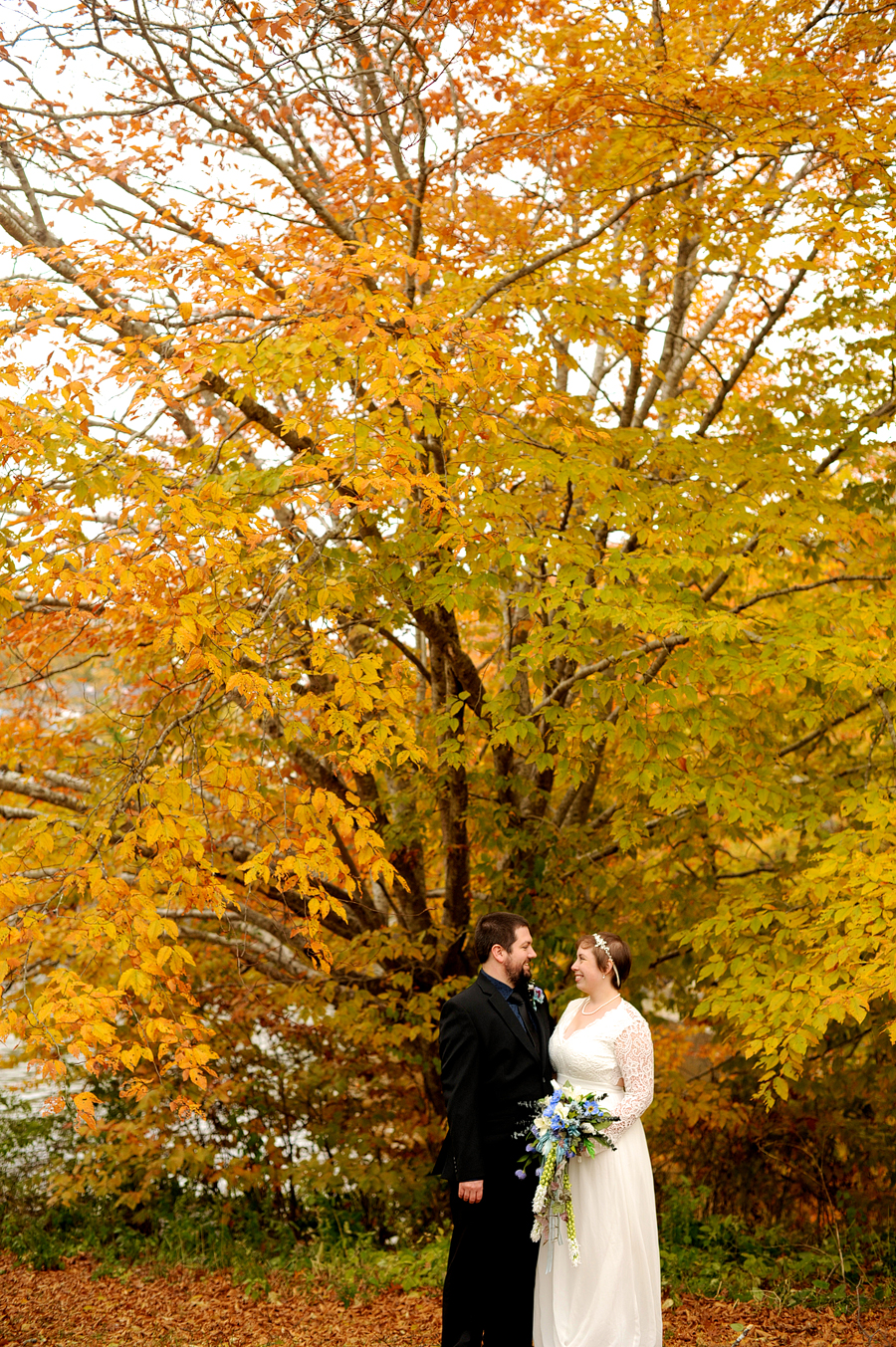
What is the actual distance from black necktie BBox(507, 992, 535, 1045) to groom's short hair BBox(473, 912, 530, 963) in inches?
6.7

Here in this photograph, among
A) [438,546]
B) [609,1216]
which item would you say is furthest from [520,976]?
[438,546]

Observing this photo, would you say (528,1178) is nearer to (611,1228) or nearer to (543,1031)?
(611,1228)

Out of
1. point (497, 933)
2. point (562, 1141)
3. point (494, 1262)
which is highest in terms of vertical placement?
point (497, 933)

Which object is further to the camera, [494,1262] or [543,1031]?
[543,1031]

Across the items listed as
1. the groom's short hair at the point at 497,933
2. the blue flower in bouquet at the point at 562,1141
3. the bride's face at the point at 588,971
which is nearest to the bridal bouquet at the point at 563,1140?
the blue flower in bouquet at the point at 562,1141

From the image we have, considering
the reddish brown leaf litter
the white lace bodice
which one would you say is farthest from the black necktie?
the reddish brown leaf litter

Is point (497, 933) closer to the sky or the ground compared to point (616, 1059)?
closer to the sky

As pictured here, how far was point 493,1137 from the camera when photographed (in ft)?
12.6

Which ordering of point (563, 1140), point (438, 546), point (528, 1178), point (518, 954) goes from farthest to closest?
point (438, 546) < point (518, 954) < point (528, 1178) < point (563, 1140)

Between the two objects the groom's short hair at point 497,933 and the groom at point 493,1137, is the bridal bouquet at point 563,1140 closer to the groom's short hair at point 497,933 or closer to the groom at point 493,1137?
the groom at point 493,1137

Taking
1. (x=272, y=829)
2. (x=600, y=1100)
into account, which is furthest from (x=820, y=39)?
(x=600, y=1100)

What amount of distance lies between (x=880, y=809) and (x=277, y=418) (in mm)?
3934

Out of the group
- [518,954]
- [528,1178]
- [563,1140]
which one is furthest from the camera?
[518,954]

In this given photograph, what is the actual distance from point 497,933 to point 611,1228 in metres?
1.09
